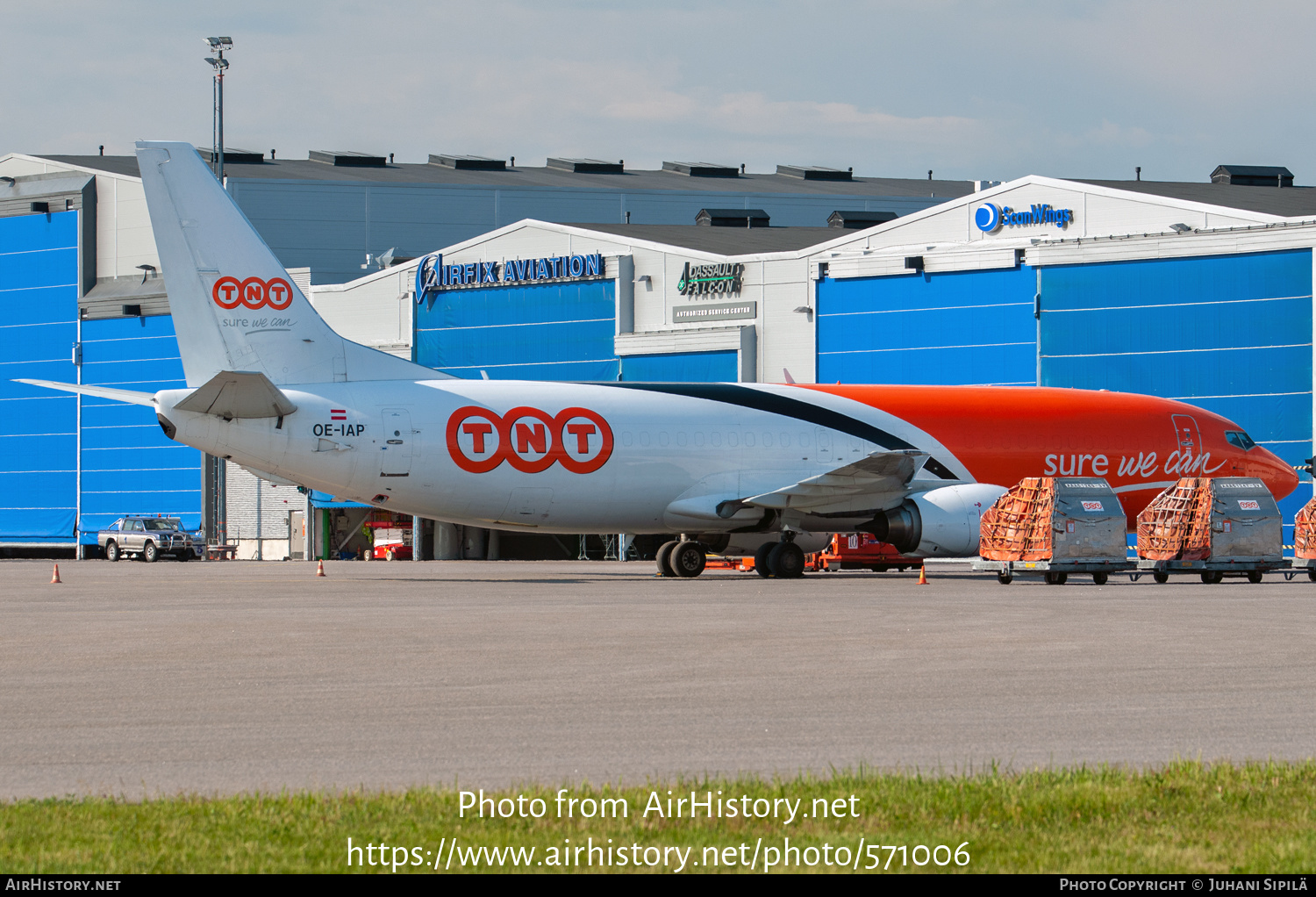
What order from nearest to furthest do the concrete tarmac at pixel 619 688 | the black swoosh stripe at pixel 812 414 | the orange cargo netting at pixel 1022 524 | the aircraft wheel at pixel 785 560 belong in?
the concrete tarmac at pixel 619 688, the orange cargo netting at pixel 1022 524, the aircraft wheel at pixel 785 560, the black swoosh stripe at pixel 812 414

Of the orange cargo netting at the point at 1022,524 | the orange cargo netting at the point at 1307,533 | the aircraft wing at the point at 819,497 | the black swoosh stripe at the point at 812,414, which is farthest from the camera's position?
the black swoosh stripe at the point at 812,414

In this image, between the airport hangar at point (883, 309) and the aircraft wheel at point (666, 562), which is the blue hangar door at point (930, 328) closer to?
the airport hangar at point (883, 309)

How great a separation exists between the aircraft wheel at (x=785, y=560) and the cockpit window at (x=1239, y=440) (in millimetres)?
12393

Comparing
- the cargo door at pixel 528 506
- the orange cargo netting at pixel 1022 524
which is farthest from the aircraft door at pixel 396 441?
the orange cargo netting at pixel 1022 524

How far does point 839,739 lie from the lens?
38.5 ft

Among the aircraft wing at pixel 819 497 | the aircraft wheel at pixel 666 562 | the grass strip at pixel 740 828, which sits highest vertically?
the aircraft wing at pixel 819 497

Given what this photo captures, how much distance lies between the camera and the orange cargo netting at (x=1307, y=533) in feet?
117

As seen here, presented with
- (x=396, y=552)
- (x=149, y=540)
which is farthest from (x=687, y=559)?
(x=149, y=540)

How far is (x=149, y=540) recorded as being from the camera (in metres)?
65.3

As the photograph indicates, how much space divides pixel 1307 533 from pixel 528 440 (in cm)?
1679

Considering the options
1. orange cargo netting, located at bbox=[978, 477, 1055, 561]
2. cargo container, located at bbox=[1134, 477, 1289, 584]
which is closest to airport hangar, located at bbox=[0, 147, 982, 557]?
orange cargo netting, located at bbox=[978, 477, 1055, 561]

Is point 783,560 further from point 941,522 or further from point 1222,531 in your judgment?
point 1222,531
